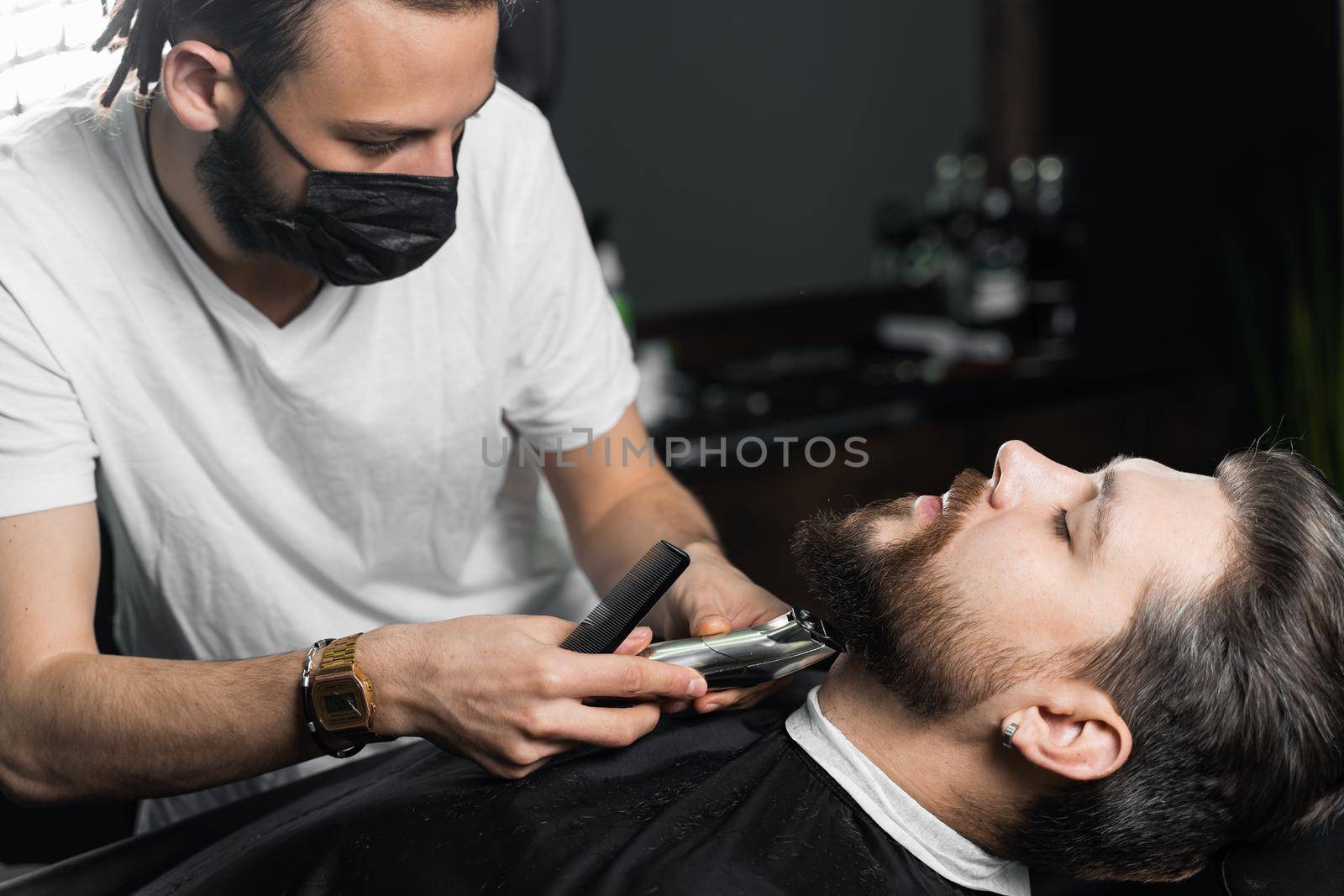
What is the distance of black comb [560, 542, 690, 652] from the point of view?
1220mm

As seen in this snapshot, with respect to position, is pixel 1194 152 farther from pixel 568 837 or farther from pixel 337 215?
pixel 568 837

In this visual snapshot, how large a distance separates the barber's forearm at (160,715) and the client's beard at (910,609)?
588 mm

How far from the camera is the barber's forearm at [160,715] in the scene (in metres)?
1.24

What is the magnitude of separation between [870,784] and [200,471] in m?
0.92

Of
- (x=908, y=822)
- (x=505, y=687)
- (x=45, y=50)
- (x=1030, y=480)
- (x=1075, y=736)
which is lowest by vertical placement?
(x=908, y=822)

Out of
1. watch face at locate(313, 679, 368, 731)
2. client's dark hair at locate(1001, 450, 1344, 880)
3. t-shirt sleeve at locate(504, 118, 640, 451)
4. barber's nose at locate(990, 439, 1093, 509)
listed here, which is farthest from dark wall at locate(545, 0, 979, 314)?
client's dark hair at locate(1001, 450, 1344, 880)

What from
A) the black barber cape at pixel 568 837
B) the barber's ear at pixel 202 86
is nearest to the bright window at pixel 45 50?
the barber's ear at pixel 202 86

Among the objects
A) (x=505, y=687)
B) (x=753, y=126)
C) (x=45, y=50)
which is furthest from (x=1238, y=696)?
(x=753, y=126)

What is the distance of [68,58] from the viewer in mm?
1568

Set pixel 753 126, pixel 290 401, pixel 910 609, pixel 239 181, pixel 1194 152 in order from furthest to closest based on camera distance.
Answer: pixel 1194 152 < pixel 753 126 < pixel 290 401 < pixel 239 181 < pixel 910 609

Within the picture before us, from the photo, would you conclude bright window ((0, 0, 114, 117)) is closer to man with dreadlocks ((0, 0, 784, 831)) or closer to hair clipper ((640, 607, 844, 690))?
man with dreadlocks ((0, 0, 784, 831))

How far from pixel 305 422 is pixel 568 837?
66 cm

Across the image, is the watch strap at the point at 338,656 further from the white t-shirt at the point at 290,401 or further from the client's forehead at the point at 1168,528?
the client's forehead at the point at 1168,528

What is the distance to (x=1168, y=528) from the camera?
1.22 meters
